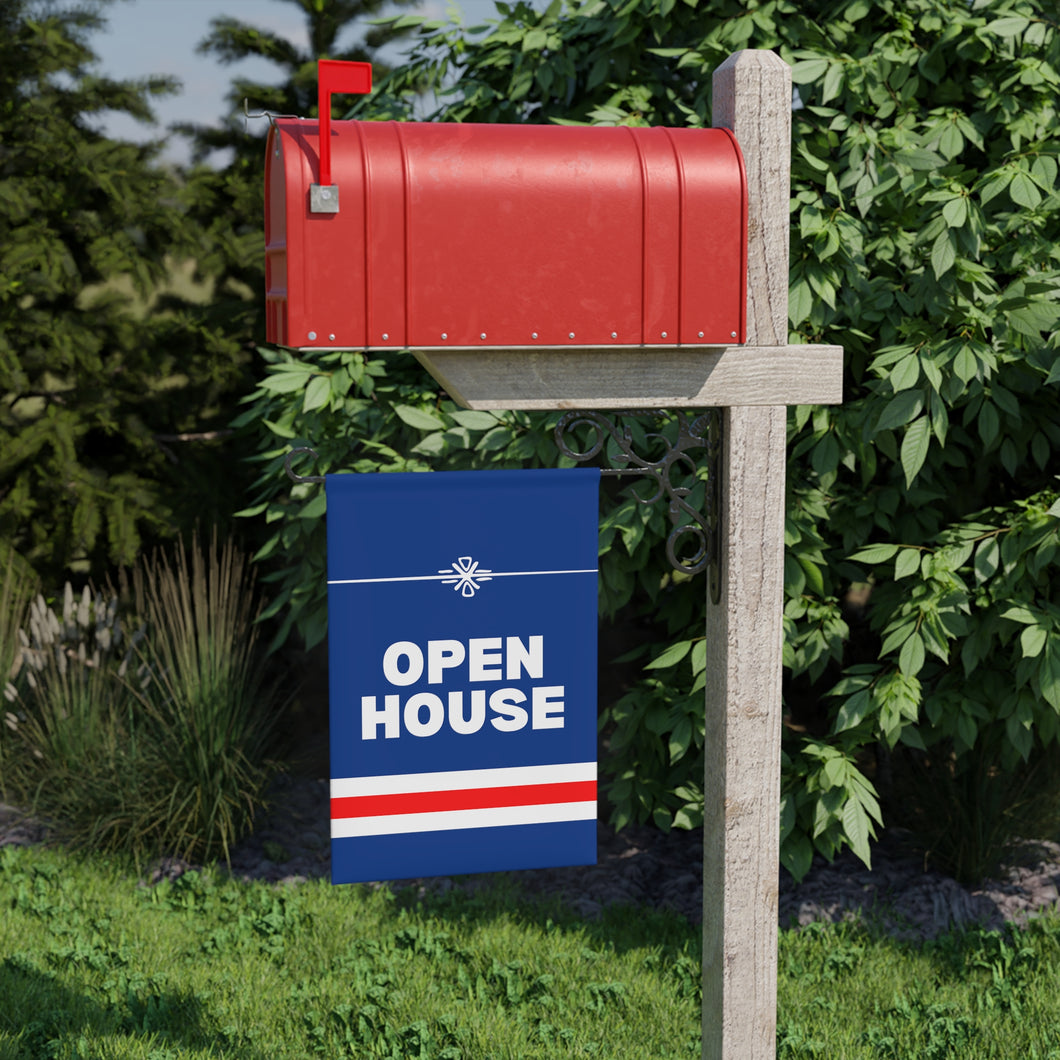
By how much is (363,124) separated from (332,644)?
1.16m

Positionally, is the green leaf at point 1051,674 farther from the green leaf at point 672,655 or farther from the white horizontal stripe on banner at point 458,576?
the white horizontal stripe on banner at point 458,576

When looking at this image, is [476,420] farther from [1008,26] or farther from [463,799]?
[1008,26]

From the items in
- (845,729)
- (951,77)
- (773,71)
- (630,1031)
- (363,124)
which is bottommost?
(630,1031)

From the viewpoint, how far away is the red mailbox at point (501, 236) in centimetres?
262

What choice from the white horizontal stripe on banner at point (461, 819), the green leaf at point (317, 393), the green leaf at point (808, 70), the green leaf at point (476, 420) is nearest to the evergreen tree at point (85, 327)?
the green leaf at point (317, 393)

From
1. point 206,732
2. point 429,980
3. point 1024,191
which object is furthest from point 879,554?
point 206,732

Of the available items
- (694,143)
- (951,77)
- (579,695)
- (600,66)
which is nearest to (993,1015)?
(579,695)

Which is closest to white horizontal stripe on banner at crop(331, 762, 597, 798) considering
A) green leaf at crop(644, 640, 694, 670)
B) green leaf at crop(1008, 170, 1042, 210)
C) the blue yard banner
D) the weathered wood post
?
the blue yard banner

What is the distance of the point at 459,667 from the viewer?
291cm

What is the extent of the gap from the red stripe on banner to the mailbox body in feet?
3.45

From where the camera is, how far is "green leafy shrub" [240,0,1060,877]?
4.20 metres

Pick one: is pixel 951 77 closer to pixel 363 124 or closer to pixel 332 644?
pixel 363 124

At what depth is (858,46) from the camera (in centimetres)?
473

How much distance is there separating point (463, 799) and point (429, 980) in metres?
1.99
